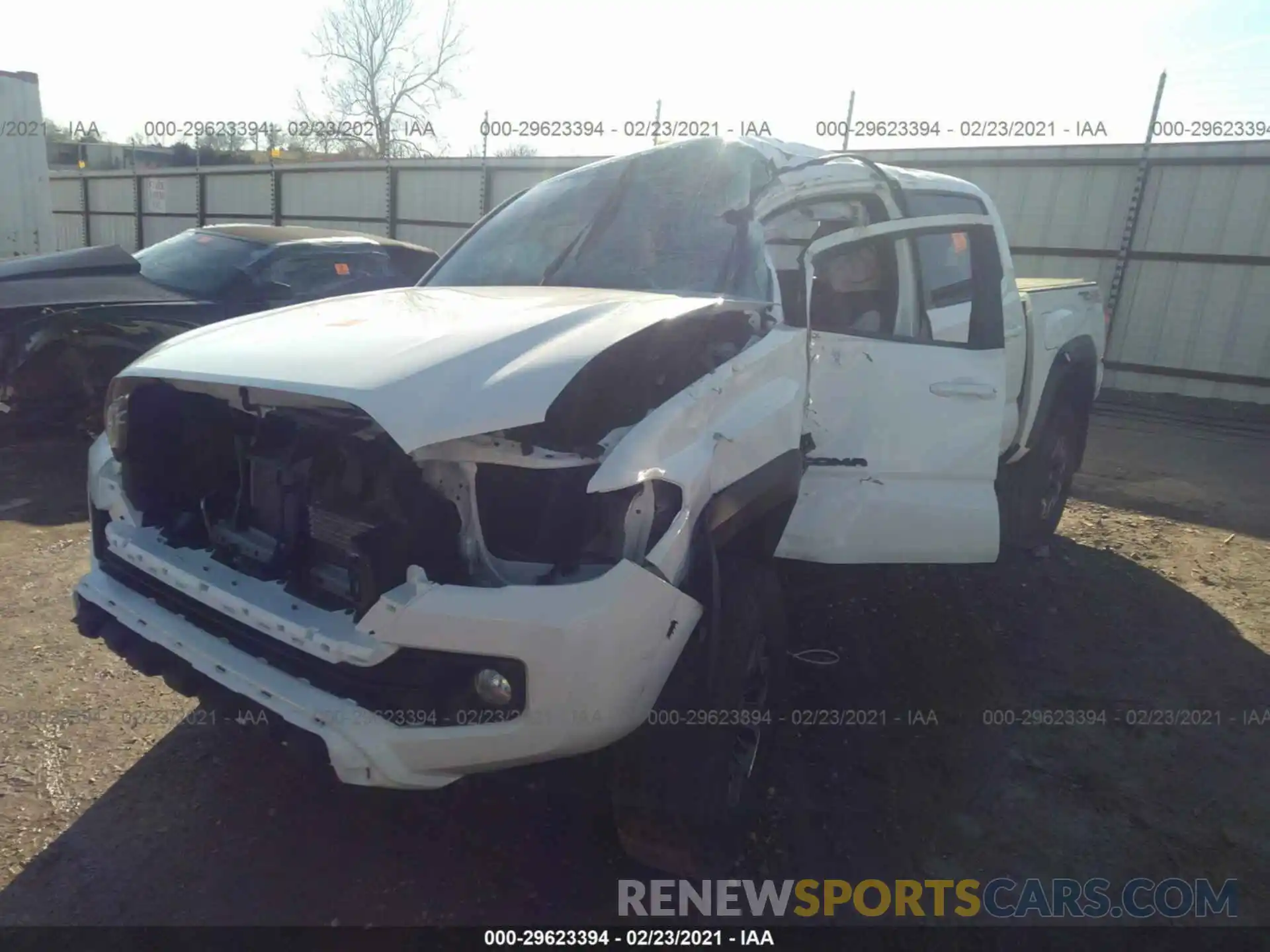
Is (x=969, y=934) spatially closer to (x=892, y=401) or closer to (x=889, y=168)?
(x=892, y=401)

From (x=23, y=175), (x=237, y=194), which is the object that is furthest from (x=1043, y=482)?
(x=237, y=194)

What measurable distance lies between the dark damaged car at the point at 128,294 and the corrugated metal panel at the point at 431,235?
23.9ft

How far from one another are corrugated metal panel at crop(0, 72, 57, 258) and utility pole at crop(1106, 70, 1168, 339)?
13.3 meters

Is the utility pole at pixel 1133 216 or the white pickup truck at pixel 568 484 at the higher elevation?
the utility pole at pixel 1133 216

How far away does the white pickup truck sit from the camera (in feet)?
6.40

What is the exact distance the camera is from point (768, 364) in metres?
2.62

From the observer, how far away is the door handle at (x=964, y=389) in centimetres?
343

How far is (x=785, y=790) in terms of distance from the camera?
284 centimetres

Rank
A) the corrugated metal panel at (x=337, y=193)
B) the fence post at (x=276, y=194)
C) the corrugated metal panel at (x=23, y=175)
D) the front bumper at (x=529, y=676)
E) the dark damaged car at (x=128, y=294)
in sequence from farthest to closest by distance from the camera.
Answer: the fence post at (x=276, y=194) < the corrugated metal panel at (x=337, y=193) < the corrugated metal panel at (x=23, y=175) < the dark damaged car at (x=128, y=294) < the front bumper at (x=529, y=676)

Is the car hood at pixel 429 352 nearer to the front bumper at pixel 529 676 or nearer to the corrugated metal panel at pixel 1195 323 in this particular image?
the front bumper at pixel 529 676

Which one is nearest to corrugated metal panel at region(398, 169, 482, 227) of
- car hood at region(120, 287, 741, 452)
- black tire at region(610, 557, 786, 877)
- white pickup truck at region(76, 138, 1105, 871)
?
white pickup truck at region(76, 138, 1105, 871)

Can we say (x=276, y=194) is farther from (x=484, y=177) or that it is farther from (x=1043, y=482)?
(x=1043, y=482)

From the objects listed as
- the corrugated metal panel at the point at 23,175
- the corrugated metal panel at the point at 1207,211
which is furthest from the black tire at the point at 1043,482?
the corrugated metal panel at the point at 23,175

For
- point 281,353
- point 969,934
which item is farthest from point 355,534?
point 969,934
